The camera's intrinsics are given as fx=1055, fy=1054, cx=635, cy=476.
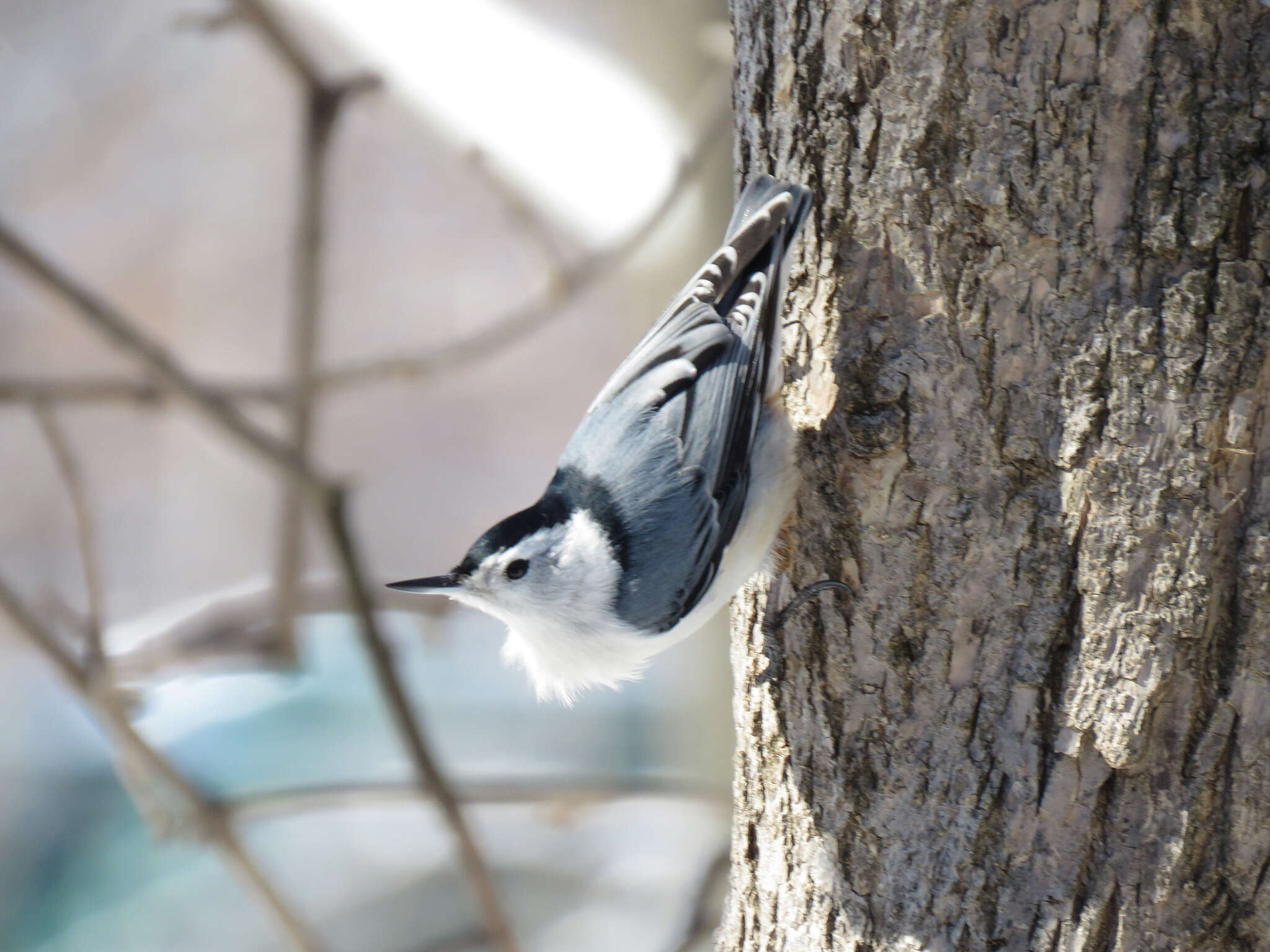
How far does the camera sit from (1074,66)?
76cm

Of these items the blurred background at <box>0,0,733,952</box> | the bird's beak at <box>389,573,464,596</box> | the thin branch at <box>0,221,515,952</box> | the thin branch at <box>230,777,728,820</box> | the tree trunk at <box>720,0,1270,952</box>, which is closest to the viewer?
the tree trunk at <box>720,0,1270,952</box>

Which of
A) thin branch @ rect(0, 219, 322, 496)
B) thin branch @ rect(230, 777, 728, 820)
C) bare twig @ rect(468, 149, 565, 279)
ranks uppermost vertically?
bare twig @ rect(468, 149, 565, 279)

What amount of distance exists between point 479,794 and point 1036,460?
1090 mm

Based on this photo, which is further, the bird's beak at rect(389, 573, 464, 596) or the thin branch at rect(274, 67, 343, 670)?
the thin branch at rect(274, 67, 343, 670)

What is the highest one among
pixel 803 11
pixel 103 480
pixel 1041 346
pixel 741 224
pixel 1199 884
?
pixel 103 480

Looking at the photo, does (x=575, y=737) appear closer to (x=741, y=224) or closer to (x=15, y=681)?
(x=15, y=681)

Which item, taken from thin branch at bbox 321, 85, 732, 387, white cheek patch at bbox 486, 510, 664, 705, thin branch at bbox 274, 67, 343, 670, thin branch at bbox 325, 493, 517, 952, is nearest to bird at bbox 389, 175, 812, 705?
white cheek patch at bbox 486, 510, 664, 705

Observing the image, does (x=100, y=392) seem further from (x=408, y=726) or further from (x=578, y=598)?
(x=578, y=598)

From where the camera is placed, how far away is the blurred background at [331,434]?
1.61m

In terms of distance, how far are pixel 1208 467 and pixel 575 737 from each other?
7.46 feet

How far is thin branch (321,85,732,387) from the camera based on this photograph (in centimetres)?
148

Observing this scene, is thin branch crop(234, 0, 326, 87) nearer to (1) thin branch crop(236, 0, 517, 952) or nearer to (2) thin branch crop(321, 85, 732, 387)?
(1) thin branch crop(236, 0, 517, 952)

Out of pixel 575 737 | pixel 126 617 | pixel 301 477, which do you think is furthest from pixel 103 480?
pixel 301 477

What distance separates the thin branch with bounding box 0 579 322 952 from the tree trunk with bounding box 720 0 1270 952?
0.84m
